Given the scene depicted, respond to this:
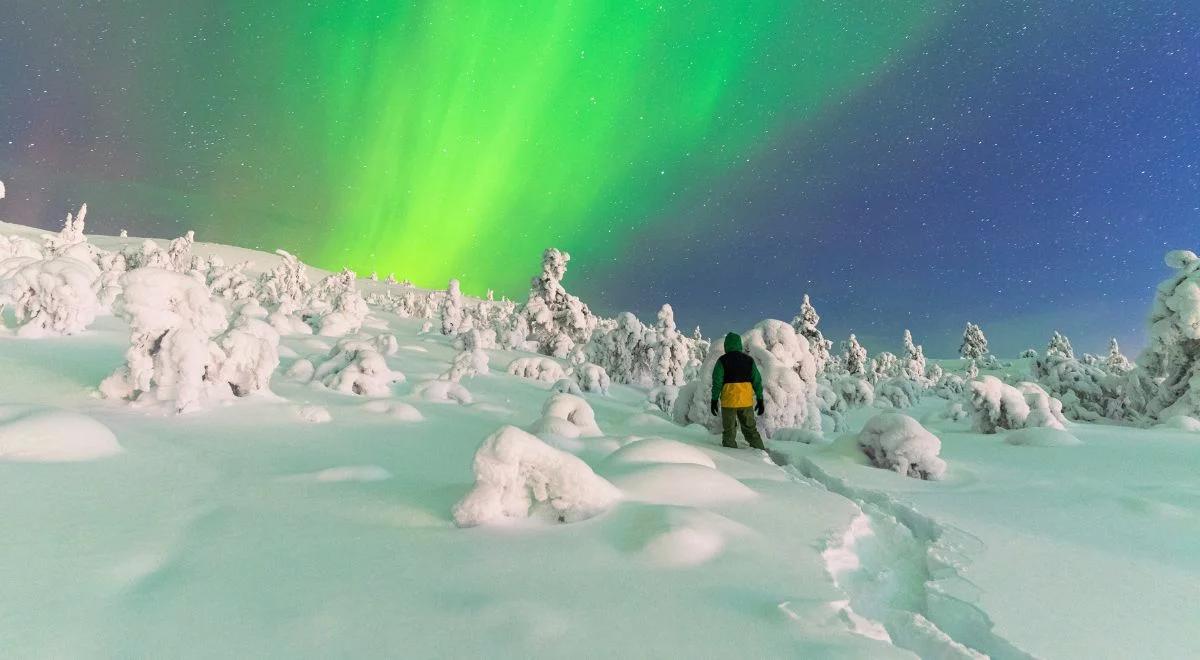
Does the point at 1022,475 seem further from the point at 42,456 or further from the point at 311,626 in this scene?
the point at 42,456

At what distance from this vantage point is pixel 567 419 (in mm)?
8875

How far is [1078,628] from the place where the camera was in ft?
9.75

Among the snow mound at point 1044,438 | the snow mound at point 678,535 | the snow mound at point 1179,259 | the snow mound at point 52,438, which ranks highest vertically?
the snow mound at point 1179,259

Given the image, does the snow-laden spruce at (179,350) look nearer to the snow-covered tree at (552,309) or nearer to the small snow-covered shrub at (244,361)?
the small snow-covered shrub at (244,361)

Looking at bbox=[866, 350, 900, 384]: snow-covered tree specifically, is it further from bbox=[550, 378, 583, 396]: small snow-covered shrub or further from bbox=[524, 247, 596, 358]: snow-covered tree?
bbox=[550, 378, 583, 396]: small snow-covered shrub

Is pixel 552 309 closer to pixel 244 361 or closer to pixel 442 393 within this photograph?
pixel 442 393

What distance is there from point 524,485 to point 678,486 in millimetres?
1421

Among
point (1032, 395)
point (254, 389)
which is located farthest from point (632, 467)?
point (1032, 395)

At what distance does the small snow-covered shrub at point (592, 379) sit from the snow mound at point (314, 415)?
1426 centimetres

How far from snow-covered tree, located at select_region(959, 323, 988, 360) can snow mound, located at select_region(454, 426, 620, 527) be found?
7962 cm

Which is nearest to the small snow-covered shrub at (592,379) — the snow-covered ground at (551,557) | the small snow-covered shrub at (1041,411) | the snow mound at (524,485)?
→ the small snow-covered shrub at (1041,411)

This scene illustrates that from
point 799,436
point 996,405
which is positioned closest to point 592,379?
point 799,436

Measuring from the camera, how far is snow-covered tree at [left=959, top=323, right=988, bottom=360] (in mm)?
68875

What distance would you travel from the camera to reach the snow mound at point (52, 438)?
5.03 m
